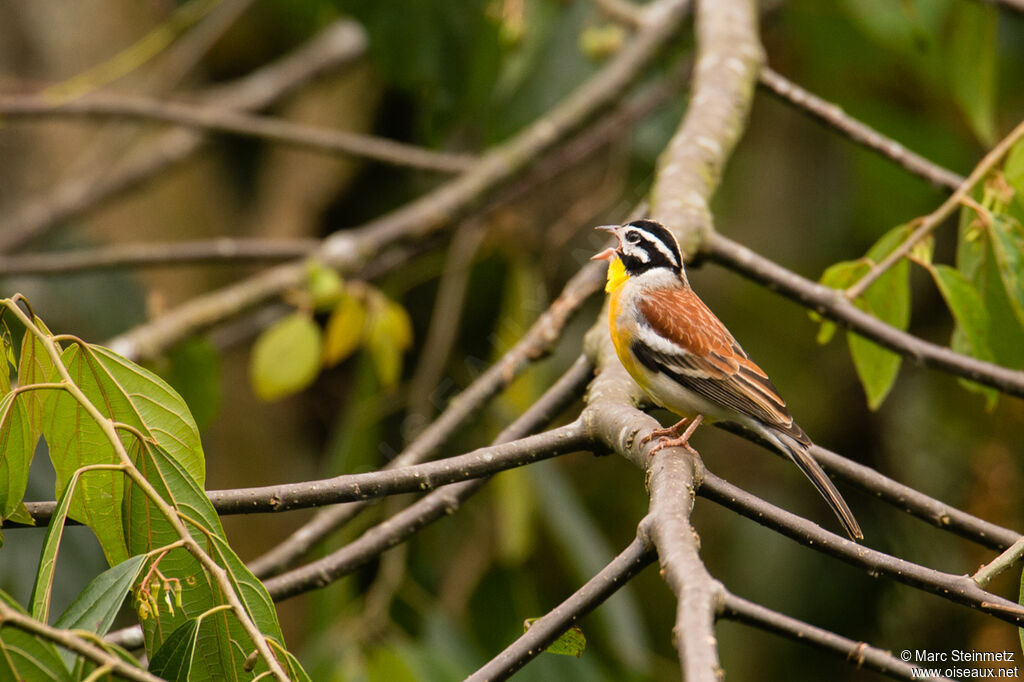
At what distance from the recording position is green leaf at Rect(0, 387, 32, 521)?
161 cm

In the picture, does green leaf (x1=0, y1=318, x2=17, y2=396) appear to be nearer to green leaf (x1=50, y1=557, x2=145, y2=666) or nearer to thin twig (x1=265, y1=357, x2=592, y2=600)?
green leaf (x1=50, y1=557, x2=145, y2=666)

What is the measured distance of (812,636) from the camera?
1.40 metres

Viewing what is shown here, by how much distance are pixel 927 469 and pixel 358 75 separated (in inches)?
188

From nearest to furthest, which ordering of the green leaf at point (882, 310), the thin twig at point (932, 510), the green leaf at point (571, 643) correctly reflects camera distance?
the green leaf at point (571, 643), the thin twig at point (932, 510), the green leaf at point (882, 310)

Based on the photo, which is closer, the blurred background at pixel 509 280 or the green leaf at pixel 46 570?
the green leaf at pixel 46 570

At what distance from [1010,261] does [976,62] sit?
6.12 ft

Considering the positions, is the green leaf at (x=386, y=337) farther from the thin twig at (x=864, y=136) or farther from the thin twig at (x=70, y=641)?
the thin twig at (x=70, y=641)

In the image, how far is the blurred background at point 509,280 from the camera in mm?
4727

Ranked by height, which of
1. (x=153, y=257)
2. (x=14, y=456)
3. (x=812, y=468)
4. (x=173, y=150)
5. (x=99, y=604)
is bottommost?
(x=99, y=604)

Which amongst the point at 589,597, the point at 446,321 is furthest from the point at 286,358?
the point at 589,597

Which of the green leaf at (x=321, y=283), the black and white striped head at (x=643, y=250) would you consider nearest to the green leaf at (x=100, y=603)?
the black and white striped head at (x=643, y=250)

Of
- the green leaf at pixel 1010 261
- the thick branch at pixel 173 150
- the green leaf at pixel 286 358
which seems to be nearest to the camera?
the green leaf at pixel 1010 261

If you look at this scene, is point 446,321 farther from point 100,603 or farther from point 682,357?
point 100,603

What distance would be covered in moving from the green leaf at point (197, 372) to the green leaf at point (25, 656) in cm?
305
